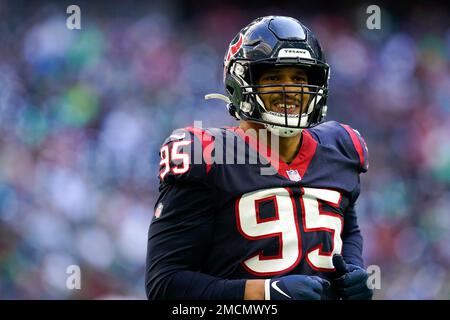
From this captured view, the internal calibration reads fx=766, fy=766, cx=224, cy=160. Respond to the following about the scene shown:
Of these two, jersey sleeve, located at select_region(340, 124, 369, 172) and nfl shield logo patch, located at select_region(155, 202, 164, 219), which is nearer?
nfl shield logo patch, located at select_region(155, 202, 164, 219)

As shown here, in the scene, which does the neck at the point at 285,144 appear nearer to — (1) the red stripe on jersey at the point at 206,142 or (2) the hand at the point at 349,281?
(1) the red stripe on jersey at the point at 206,142

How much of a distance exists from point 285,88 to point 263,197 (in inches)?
12.7

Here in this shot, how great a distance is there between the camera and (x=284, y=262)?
208 centimetres

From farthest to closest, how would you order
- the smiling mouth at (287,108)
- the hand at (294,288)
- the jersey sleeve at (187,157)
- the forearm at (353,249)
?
1. the forearm at (353,249)
2. the smiling mouth at (287,108)
3. the jersey sleeve at (187,157)
4. the hand at (294,288)

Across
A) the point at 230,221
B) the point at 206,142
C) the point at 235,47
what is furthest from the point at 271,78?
the point at 230,221

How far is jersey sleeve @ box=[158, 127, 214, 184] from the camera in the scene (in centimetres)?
209

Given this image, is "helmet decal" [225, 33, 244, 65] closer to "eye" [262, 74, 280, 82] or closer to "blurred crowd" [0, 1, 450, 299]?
"eye" [262, 74, 280, 82]

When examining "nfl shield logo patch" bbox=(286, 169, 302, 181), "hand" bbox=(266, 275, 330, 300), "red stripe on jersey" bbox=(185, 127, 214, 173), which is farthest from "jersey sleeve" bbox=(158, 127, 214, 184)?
"hand" bbox=(266, 275, 330, 300)

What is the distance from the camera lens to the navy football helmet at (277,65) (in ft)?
7.18

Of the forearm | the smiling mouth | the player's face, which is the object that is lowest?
the forearm

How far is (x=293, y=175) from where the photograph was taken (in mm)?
2193

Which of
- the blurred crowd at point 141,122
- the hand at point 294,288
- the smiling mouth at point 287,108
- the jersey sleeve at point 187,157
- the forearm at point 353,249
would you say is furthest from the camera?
the blurred crowd at point 141,122

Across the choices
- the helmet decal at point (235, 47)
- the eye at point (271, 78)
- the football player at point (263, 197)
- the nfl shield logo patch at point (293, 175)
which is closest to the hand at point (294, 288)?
the football player at point (263, 197)
